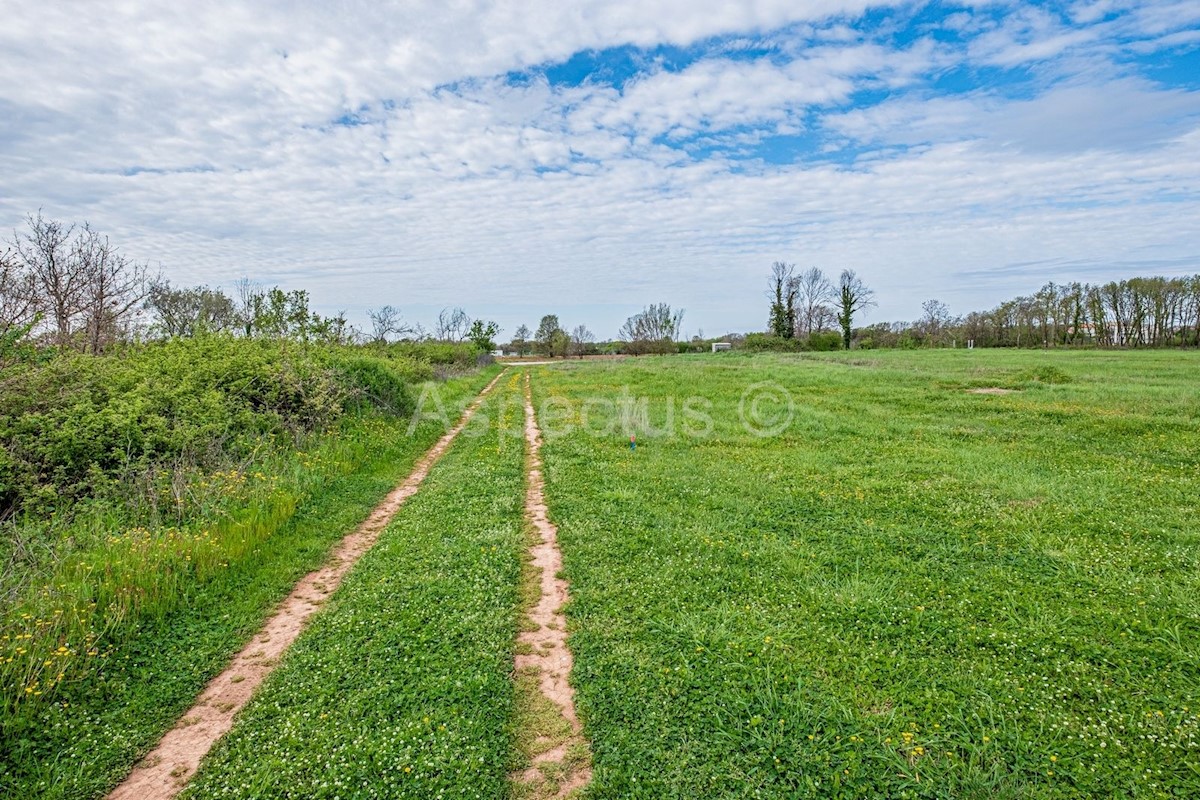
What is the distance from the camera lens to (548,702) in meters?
4.10

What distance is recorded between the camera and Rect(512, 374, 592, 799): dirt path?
341 centimetres

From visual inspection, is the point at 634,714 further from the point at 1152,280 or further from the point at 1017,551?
the point at 1152,280

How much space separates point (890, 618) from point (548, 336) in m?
83.6

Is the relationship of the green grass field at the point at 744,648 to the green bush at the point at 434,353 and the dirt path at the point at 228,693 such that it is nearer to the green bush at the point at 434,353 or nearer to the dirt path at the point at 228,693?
the dirt path at the point at 228,693

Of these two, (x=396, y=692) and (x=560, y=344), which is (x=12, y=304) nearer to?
(x=396, y=692)

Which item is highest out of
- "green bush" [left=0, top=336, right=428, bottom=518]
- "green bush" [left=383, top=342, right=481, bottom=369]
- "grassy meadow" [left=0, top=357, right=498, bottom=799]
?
"green bush" [left=383, top=342, right=481, bottom=369]

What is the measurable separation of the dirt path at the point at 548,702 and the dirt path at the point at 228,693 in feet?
7.02

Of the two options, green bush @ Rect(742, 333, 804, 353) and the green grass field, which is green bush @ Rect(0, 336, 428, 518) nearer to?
the green grass field

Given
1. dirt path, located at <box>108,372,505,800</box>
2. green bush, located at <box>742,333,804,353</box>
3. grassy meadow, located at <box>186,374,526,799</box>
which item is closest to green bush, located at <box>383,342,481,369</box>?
dirt path, located at <box>108,372,505,800</box>

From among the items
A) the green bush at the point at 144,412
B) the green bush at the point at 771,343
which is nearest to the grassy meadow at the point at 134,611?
the green bush at the point at 144,412

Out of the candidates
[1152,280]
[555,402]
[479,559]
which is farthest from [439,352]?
[1152,280]

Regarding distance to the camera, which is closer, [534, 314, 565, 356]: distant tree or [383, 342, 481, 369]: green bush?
[383, 342, 481, 369]: green bush
